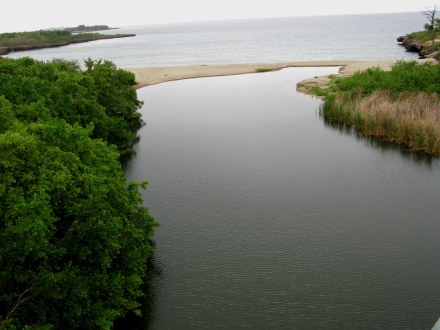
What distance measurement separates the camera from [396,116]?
83.8 ft

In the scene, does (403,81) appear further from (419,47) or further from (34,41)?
(34,41)

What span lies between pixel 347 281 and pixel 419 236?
4.01 m

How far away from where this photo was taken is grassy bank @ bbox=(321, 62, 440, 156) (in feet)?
77.2

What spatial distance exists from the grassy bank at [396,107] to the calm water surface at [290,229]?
1.12 metres

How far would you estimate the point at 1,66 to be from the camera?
62.4 feet

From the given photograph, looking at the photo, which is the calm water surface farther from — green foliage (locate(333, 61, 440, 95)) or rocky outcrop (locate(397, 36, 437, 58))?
rocky outcrop (locate(397, 36, 437, 58))

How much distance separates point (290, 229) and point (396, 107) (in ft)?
46.6

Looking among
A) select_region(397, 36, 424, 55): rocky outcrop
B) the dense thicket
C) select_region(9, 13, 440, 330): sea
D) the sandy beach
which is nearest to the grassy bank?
select_region(9, 13, 440, 330): sea

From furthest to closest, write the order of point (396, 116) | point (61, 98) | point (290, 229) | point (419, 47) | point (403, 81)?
point (419, 47) < point (403, 81) < point (396, 116) < point (61, 98) < point (290, 229)

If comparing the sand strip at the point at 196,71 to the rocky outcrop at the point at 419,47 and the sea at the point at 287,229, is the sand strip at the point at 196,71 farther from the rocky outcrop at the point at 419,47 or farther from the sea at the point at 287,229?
the sea at the point at 287,229

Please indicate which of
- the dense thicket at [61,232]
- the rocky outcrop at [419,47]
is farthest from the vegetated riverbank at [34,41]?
the dense thicket at [61,232]

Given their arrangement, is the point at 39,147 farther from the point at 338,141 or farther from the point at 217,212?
the point at 338,141

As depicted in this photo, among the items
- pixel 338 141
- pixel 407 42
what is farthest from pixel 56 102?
pixel 407 42

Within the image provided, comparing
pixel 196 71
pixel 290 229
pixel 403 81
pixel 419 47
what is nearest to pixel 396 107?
pixel 403 81
